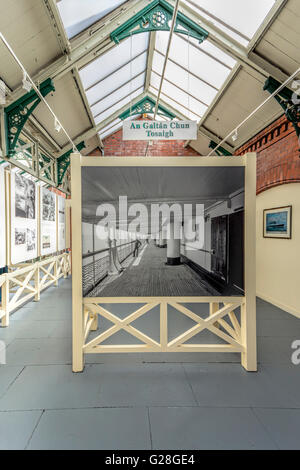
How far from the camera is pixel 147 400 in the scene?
7.06 ft

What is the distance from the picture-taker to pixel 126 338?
343cm

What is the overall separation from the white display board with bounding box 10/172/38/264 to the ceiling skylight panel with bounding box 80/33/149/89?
275 cm

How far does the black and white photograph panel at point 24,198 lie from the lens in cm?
425

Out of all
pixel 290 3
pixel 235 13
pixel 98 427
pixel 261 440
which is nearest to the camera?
pixel 261 440

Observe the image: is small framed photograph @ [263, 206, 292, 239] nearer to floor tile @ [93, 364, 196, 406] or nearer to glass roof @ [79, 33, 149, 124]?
floor tile @ [93, 364, 196, 406]

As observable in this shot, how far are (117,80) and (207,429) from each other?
7216 mm

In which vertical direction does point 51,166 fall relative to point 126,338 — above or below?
above

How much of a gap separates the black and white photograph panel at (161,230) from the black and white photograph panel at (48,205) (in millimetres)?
3610

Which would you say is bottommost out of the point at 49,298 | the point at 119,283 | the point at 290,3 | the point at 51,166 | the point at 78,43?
the point at 49,298

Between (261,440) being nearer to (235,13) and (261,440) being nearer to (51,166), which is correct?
(235,13)

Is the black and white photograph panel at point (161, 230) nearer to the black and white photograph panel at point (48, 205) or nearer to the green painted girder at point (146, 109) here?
the black and white photograph panel at point (48, 205)

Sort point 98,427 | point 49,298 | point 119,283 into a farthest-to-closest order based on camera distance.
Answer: point 49,298
point 119,283
point 98,427
